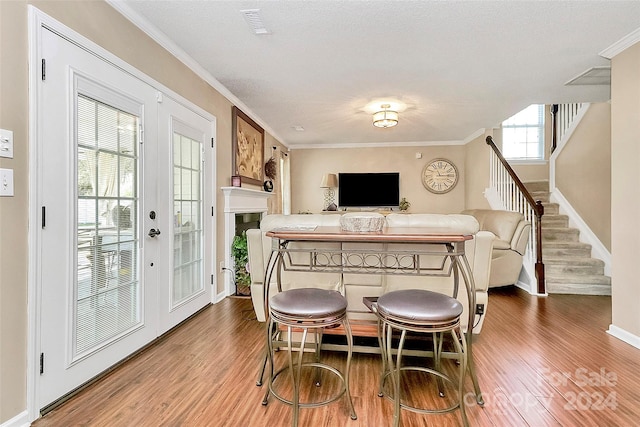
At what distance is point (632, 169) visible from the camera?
2330 millimetres

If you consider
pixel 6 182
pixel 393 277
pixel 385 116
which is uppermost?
pixel 385 116

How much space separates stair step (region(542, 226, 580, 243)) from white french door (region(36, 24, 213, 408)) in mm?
4743

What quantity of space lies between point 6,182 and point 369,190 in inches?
217

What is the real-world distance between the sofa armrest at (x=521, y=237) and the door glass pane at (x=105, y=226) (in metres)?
4.09

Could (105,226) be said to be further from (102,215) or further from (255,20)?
(255,20)

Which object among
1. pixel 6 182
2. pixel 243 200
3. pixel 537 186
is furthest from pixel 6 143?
pixel 537 186

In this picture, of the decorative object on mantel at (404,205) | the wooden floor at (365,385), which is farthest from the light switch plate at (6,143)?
the decorative object on mantel at (404,205)

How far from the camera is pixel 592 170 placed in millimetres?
4199

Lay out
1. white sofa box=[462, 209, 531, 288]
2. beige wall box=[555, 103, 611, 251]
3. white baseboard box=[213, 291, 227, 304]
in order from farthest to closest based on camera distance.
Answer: beige wall box=[555, 103, 611, 251], white sofa box=[462, 209, 531, 288], white baseboard box=[213, 291, 227, 304]

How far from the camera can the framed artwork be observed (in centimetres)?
375

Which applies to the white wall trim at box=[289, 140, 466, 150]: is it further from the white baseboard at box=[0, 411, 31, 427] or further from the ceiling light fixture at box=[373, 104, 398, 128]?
the white baseboard at box=[0, 411, 31, 427]

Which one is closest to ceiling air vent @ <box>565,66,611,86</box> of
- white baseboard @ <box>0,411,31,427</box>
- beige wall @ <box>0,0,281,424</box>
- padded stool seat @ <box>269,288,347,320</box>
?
padded stool seat @ <box>269,288,347,320</box>

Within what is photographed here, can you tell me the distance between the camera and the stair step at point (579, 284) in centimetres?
363

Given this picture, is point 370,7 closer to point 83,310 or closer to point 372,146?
point 83,310
